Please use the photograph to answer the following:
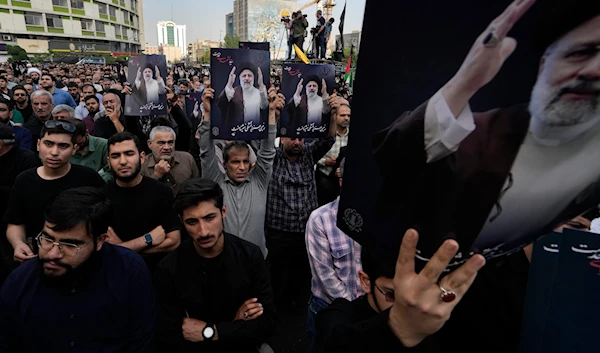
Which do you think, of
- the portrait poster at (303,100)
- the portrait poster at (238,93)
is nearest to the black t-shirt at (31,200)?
the portrait poster at (238,93)

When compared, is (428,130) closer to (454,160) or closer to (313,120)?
(454,160)

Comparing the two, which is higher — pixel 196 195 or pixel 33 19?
pixel 33 19

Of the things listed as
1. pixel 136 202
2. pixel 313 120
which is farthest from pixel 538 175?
pixel 313 120

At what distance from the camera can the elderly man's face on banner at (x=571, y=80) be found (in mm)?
550

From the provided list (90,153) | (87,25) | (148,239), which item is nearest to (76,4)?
(87,25)

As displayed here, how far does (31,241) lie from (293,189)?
2029mm

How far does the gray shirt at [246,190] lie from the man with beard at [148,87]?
5.40 feet

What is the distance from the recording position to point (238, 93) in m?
2.90

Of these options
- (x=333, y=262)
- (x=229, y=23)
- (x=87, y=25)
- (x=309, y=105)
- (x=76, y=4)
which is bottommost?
(x=333, y=262)

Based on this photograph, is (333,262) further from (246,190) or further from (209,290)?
(246,190)

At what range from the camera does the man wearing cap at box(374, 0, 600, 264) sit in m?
0.56

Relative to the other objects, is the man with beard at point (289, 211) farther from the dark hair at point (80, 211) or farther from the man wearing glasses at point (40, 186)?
the dark hair at point (80, 211)

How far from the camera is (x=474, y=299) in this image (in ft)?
4.38

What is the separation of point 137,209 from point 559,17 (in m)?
2.68
